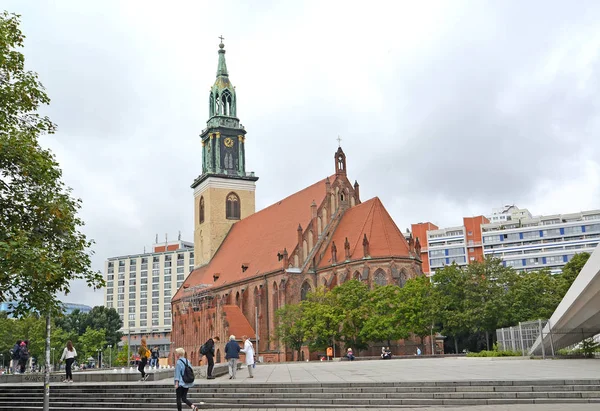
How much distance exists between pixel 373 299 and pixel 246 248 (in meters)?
26.8

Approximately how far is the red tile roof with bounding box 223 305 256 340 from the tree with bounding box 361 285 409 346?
668 inches

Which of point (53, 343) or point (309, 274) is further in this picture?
point (53, 343)

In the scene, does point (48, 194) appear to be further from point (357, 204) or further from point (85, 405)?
point (357, 204)

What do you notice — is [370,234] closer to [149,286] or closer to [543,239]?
[543,239]

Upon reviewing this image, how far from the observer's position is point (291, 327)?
2205 inches

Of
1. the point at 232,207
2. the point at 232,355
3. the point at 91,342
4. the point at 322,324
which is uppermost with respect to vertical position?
the point at 232,207

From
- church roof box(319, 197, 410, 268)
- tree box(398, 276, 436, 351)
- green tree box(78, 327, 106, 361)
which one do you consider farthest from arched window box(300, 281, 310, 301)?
green tree box(78, 327, 106, 361)

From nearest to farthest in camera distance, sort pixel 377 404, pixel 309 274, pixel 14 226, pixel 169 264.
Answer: pixel 377 404, pixel 14 226, pixel 309 274, pixel 169 264

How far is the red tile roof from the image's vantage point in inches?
2557

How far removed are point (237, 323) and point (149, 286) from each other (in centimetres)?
11386

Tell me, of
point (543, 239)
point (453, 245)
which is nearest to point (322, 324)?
point (453, 245)

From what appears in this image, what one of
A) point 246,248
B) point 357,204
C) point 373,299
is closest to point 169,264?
point 246,248

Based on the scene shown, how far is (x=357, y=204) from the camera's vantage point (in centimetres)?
6806

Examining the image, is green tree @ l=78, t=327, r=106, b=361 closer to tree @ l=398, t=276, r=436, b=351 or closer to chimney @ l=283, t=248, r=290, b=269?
chimney @ l=283, t=248, r=290, b=269
